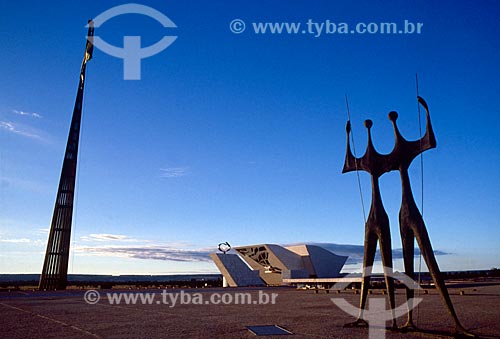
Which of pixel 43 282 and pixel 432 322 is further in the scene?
pixel 43 282

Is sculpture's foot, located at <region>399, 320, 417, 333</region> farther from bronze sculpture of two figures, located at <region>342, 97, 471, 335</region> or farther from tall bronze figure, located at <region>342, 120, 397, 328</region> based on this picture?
tall bronze figure, located at <region>342, 120, 397, 328</region>

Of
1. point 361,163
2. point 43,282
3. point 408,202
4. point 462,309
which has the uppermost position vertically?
point 361,163

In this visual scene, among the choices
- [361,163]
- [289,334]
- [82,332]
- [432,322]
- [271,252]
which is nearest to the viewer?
[289,334]

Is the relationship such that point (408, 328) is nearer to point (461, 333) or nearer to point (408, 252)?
point (461, 333)

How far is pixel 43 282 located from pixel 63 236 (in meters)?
3.88

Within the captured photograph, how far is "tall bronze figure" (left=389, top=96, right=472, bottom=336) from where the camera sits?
329 inches

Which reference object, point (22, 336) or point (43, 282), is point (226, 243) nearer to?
point (43, 282)

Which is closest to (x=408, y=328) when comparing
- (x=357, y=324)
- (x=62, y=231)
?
(x=357, y=324)

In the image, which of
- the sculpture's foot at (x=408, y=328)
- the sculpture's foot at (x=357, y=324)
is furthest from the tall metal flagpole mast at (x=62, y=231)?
the sculpture's foot at (x=408, y=328)

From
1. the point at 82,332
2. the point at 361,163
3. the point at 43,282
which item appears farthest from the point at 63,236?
the point at 361,163

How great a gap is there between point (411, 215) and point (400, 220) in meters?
0.31

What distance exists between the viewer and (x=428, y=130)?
8844mm

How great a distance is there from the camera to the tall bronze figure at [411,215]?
8367mm

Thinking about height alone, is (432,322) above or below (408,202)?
below
